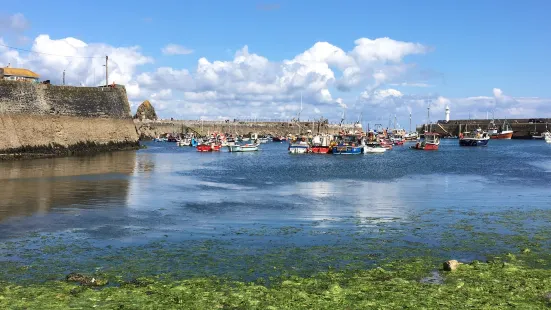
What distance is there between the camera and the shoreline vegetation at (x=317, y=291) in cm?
1069

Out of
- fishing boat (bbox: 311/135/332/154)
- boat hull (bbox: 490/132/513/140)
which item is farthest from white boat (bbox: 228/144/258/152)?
boat hull (bbox: 490/132/513/140)

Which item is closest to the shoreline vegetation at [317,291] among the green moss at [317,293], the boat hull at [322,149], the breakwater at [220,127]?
the green moss at [317,293]

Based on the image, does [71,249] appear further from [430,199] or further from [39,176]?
[39,176]

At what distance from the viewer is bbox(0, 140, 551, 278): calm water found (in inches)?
568

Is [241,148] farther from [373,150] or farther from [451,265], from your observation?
[451,265]

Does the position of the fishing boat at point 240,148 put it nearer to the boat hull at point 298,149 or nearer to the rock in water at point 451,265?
the boat hull at point 298,149

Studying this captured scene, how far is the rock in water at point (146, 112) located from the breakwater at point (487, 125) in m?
82.9

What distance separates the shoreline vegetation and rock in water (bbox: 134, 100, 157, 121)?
137187 millimetres

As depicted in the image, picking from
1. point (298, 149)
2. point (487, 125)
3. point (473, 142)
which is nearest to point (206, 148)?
point (298, 149)

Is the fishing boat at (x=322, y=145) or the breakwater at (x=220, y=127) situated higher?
the breakwater at (x=220, y=127)

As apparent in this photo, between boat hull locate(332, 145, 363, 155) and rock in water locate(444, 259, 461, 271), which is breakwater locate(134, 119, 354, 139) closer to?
boat hull locate(332, 145, 363, 155)

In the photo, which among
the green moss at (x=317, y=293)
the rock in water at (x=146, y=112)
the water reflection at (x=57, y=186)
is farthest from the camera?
the rock in water at (x=146, y=112)

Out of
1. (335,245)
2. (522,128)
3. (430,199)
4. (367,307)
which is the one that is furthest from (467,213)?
(522,128)

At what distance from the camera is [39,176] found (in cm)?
3491
